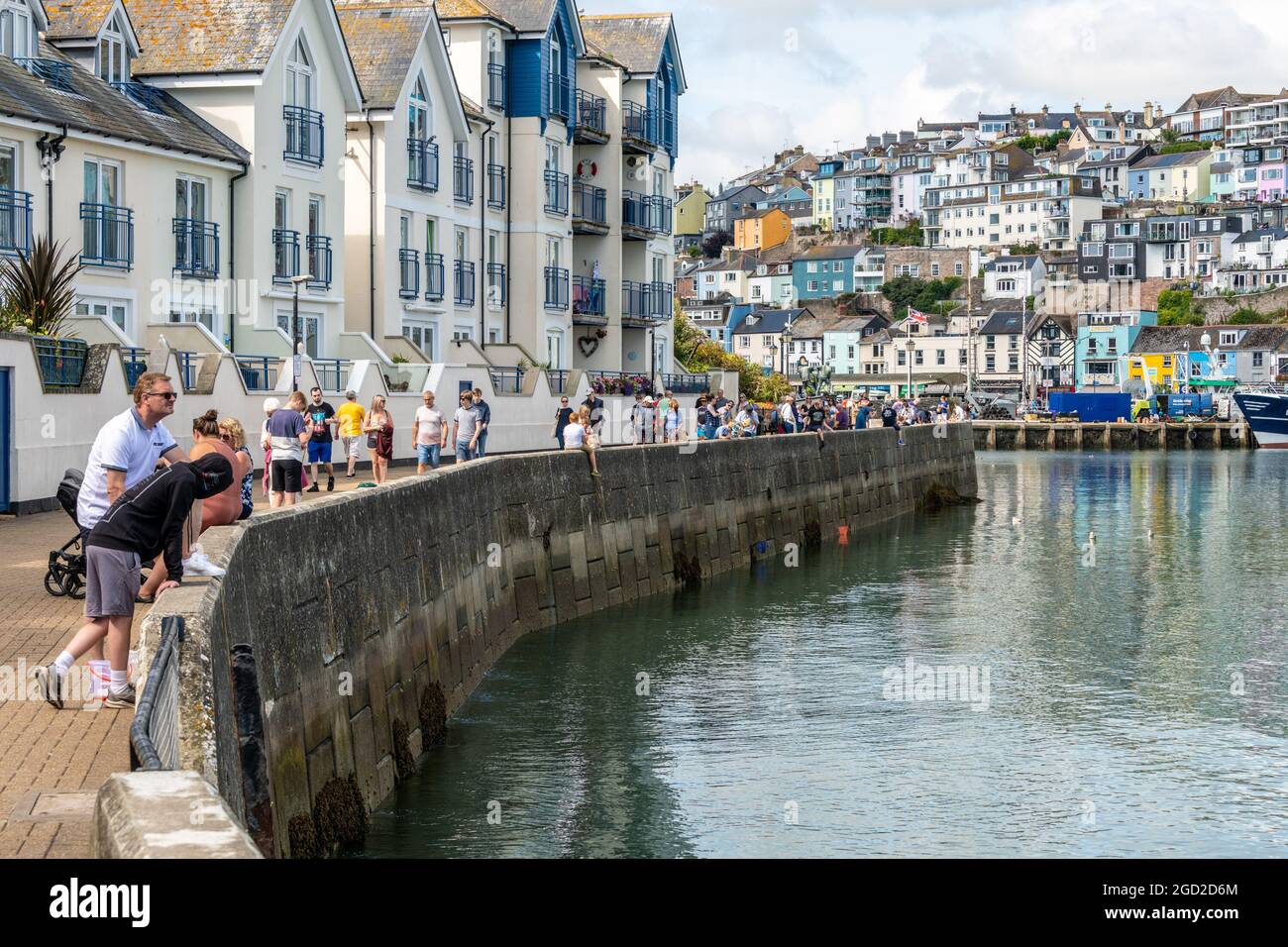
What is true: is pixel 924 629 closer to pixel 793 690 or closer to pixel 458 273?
pixel 793 690

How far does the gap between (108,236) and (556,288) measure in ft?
78.2

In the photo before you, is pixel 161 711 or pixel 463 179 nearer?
pixel 161 711

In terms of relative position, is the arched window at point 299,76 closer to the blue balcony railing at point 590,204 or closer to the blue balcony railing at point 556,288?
the blue balcony railing at point 556,288

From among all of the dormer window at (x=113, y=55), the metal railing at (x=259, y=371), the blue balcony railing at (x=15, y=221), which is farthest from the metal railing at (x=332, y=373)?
the dormer window at (x=113, y=55)

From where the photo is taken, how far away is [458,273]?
175 ft

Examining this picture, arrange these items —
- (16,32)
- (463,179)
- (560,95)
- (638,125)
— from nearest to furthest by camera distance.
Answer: (16,32) < (463,179) < (560,95) < (638,125)

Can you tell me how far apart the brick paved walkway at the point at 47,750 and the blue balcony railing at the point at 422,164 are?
32769 millimetres

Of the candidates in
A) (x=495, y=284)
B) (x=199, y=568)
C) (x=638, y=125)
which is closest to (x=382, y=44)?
(x=495, y=284)

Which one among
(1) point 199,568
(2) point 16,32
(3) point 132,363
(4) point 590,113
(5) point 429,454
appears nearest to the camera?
(1) point 199,568

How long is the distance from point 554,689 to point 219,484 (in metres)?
10.6

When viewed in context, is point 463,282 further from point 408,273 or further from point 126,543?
point 126,543

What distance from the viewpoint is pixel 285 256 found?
140 feet

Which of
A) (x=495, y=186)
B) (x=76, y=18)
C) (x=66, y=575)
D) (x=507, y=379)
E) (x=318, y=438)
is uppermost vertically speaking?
(x=76, y=18)
